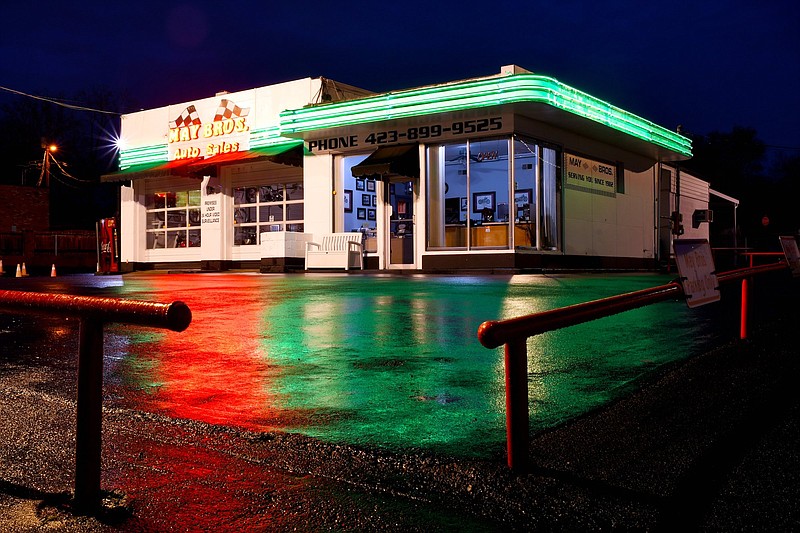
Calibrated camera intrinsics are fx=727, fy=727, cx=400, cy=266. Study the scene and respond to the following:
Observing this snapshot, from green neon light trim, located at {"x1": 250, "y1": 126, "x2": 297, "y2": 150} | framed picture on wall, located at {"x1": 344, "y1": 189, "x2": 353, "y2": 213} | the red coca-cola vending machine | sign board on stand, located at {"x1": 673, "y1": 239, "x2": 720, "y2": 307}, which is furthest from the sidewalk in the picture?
the red coca-cola vending machine

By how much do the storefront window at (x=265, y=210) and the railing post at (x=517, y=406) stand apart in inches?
857

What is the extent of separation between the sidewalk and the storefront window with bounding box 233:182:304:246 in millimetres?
20567

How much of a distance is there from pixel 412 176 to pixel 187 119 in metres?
10.4

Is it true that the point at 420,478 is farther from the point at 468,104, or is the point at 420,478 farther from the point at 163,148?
the point at 163,148

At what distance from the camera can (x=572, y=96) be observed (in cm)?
1958

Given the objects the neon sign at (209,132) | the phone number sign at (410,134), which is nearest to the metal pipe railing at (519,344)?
the phone number sign at (410,134)

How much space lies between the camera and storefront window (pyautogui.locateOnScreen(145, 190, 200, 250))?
2812 centimetres

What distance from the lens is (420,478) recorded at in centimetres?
346

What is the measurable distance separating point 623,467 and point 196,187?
26.4 m

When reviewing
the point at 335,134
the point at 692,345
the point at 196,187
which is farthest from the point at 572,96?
the point at 196,187

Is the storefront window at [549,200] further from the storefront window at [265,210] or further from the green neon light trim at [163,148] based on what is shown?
the storefront window at [265,210]

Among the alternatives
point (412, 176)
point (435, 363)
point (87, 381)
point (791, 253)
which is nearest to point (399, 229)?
point (412, 176)

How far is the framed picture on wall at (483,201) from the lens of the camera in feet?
71.3

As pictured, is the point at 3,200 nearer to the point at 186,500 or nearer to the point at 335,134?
the point at 335,134
